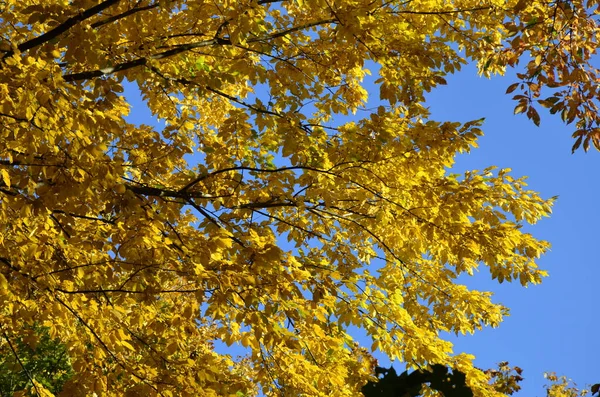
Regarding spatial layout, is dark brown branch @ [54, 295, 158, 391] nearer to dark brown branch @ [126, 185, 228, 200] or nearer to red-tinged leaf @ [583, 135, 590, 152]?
dark brown branch @ [126, 185, 228, 200]

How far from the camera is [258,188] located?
16.8 ft

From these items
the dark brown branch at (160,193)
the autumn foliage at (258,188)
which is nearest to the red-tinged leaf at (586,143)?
the autumn foliage at (258,188)

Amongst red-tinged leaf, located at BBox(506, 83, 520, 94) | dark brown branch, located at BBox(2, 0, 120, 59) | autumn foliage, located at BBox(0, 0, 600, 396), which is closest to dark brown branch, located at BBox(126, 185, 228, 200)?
autumn foliage, located at BBox(0, 0, 600, 396)

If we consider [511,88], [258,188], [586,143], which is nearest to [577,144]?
[586,143]

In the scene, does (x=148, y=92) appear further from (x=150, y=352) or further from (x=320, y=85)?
(x=150, y=352)

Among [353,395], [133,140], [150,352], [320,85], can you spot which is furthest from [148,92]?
[353,395]

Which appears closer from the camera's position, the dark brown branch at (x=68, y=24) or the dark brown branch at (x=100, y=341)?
the dark brown branch at (x=68, y=24)

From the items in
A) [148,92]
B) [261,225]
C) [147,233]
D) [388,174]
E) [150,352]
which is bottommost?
[150,352]

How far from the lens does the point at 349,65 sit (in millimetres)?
5105

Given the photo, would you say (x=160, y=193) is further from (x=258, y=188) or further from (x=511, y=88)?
(x=511, y=88)

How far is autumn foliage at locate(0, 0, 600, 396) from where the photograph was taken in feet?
12.4

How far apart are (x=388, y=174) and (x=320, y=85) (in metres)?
1.11

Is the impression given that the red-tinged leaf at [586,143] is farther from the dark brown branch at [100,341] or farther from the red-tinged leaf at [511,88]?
the dark brown branch at [100,341]

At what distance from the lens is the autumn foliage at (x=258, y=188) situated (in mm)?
3793
